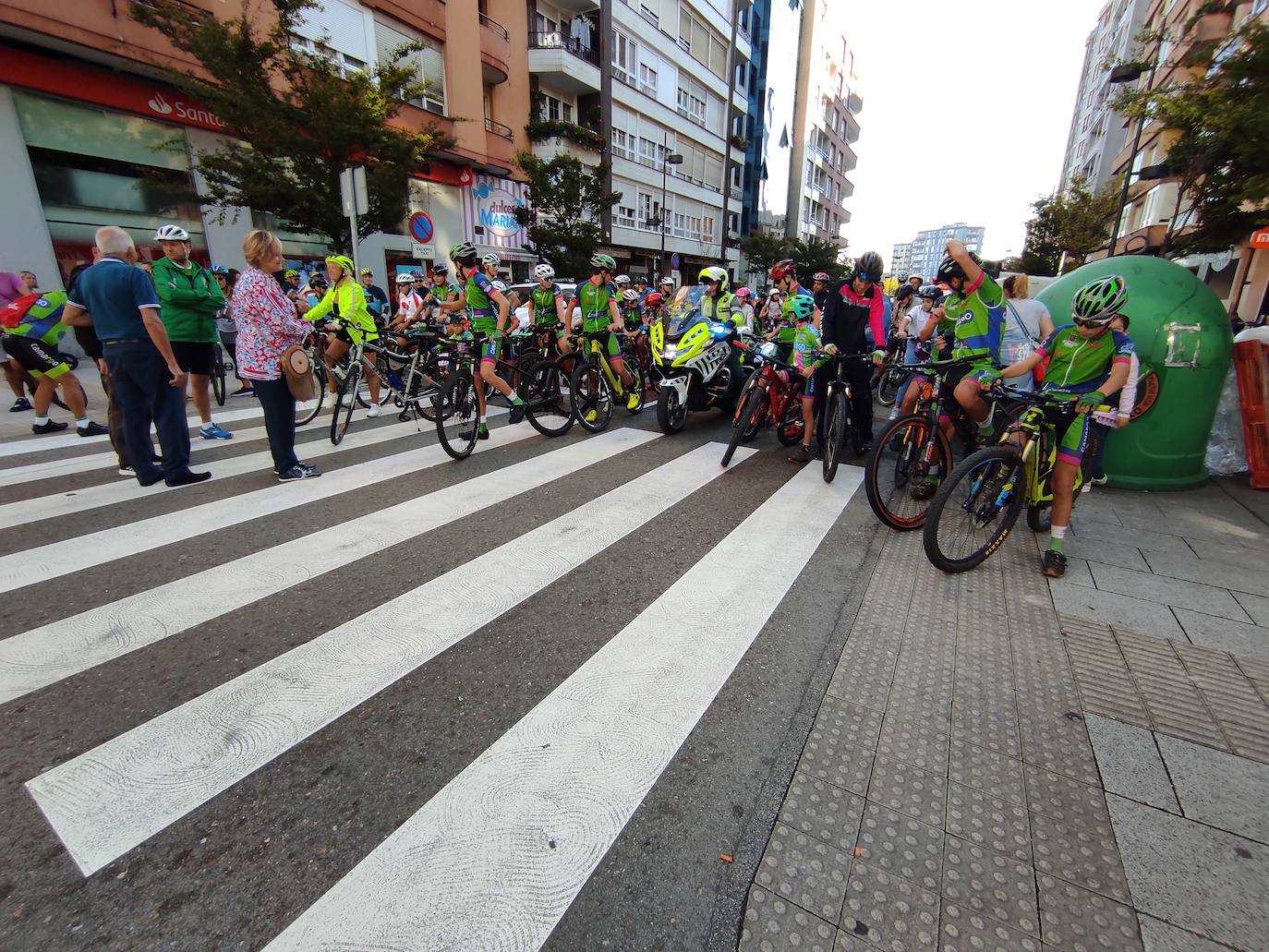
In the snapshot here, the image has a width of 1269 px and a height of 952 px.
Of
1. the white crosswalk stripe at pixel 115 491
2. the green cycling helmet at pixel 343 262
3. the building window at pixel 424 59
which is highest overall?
the building window at pixel 424 59

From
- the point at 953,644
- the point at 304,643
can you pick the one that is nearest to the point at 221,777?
the point at 304,643

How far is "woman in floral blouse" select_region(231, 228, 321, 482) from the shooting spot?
16.6 feet

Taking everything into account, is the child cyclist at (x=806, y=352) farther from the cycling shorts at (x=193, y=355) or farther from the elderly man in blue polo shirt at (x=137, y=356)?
the cycling shorts at (x=193, y=355)

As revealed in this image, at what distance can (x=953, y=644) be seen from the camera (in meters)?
3.05

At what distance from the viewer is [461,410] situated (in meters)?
6.36

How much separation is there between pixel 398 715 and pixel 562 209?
24.0 metres

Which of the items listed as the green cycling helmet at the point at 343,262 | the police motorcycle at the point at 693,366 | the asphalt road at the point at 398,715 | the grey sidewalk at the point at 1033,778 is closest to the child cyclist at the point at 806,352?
the police motorcycle at the point at 693,366

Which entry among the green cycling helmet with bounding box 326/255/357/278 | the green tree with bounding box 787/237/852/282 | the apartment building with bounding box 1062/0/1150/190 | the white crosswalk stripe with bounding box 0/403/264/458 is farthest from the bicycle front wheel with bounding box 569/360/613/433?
the green tree with bounding box 787/237/852/282

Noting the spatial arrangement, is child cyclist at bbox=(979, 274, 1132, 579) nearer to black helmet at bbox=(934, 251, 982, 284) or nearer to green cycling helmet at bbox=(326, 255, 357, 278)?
black helmet at bbox=(934, 251, 982, 284)

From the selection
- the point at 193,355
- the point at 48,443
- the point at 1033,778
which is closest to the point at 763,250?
the point at 193,355

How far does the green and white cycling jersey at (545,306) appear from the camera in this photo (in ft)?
30.8

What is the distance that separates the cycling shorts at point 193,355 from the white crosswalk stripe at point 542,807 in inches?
228

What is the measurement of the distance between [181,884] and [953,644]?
3263 mm

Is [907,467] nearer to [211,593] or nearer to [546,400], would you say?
[546,400]
